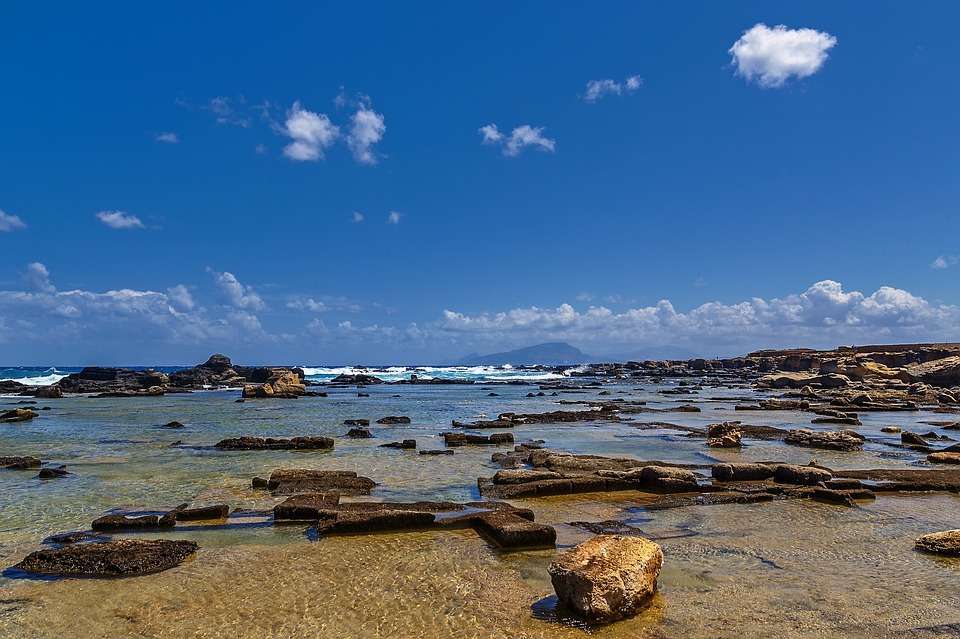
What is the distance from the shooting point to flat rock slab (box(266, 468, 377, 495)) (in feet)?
46.3

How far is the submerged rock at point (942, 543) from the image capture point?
912 centimetres

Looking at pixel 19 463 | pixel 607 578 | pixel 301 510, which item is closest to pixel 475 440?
pixel 301 510

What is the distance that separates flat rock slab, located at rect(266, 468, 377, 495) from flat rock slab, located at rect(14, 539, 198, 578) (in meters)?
4.71

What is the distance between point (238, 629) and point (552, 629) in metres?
3.61

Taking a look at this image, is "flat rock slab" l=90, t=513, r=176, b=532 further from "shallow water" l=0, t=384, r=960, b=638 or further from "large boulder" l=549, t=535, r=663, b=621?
"large boulder" l=549, t=535, r=663, b=621

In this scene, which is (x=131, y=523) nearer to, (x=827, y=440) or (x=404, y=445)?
(x=404, y=445)

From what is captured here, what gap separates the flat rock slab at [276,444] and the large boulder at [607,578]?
1708 cm

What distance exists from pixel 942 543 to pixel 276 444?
20.4m

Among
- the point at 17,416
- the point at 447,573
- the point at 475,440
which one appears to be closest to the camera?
the point at 447,573

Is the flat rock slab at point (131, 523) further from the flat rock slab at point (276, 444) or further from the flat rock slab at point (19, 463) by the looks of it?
the flat rock slab at point (276, 444)

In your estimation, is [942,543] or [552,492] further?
[552,492]

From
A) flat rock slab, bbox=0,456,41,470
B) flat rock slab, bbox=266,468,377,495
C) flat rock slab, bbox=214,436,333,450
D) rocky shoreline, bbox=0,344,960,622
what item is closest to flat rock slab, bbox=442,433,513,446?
rocky shoreline, bbox=0,344,960,622

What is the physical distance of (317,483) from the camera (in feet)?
Answer: 47.6

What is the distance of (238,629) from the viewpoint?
22.0 feet
